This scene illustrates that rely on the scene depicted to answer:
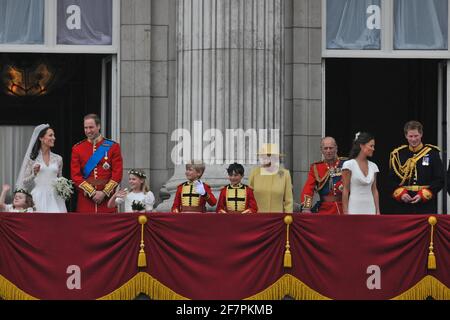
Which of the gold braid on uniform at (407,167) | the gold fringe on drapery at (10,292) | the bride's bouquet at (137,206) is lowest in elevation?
the gold fringe on drapery at (10,292)

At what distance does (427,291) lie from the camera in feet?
63.1

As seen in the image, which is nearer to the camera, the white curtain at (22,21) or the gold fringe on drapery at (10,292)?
the gold fringe on drapery at (10,292)

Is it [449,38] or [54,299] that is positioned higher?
[449,38]

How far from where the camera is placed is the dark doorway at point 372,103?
30531mm

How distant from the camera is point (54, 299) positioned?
18.9 meters

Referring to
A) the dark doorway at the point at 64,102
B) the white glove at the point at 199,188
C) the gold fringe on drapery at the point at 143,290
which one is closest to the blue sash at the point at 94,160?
the white glove at the point at 199,188

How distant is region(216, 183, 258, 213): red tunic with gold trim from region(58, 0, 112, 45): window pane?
14.5 ft

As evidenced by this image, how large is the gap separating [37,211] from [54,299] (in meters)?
2.15

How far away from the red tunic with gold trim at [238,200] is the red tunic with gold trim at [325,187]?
0.97 metres

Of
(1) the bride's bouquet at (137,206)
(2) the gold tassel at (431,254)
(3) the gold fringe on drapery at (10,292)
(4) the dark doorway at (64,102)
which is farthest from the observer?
(4) the dark doorway at (64,102)

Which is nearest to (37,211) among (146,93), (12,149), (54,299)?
(54,299)

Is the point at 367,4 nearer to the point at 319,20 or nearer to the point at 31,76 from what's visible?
the point at 319,20

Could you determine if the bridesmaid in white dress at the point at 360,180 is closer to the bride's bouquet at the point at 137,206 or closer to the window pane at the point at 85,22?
the bride's bouquet at the point at 137,206

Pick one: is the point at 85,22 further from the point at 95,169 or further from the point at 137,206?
the point at 137,206
